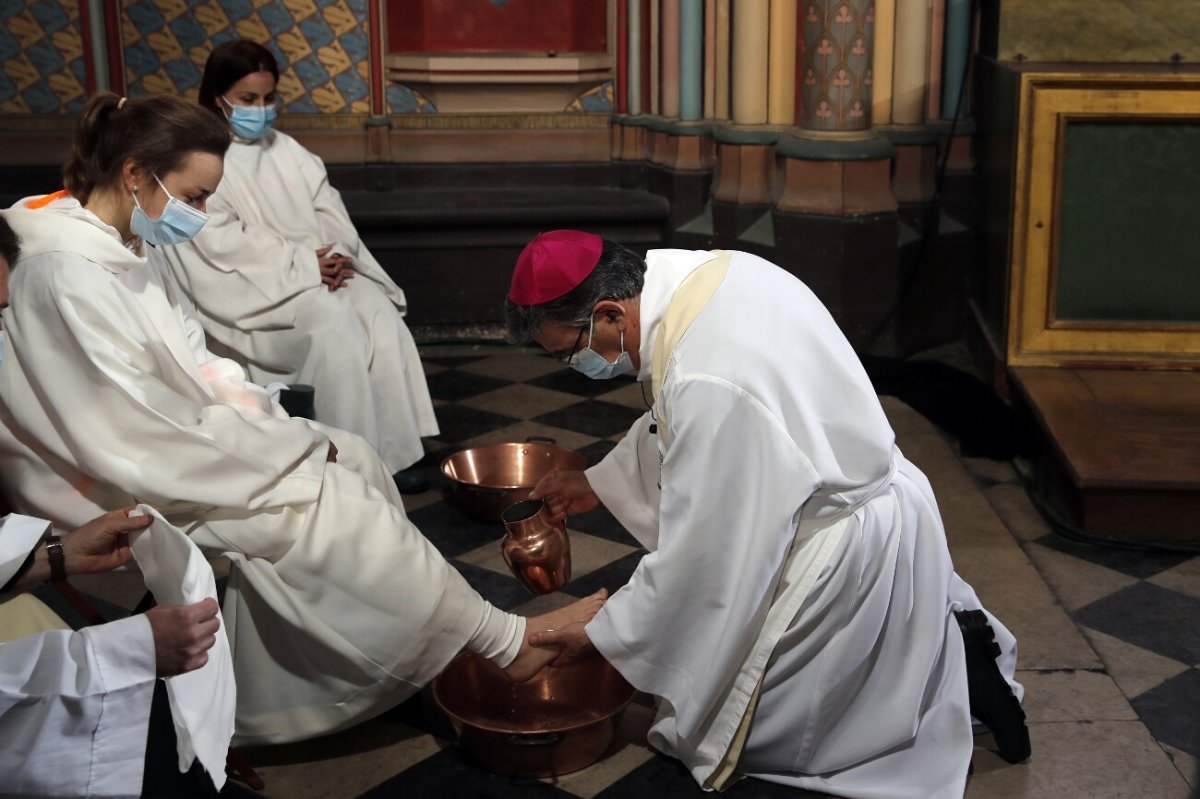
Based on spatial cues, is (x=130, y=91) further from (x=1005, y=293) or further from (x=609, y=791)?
(x=609, y=791)

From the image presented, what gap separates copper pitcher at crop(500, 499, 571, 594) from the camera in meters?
3.42

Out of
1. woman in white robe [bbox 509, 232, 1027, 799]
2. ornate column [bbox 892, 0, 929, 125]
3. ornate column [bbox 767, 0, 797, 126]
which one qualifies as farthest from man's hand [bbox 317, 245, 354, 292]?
ornate column [bbox 892, 0, 929, 125]

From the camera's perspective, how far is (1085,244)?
18.1ft

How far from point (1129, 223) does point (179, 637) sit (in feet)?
14.0

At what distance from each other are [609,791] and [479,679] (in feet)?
1.52

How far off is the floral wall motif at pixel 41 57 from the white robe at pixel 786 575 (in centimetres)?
531

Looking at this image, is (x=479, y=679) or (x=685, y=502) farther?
(x=479, y=679)

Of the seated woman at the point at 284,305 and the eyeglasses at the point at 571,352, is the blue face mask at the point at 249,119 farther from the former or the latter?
the eyeglasses at the point at 571,352

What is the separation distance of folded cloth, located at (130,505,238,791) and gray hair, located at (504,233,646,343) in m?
0.83

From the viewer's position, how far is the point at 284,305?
199 inches

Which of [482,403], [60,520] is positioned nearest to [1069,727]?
[60,520]

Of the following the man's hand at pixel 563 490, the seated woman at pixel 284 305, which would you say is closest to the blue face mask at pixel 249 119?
the seated woman at pixel 284 305

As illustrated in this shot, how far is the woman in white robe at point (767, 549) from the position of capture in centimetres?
285

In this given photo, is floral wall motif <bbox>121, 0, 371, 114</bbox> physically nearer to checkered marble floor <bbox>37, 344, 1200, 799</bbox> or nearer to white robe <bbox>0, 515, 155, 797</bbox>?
checkered marble floor <bbox>37, 344, 1200, 799</bbox>
